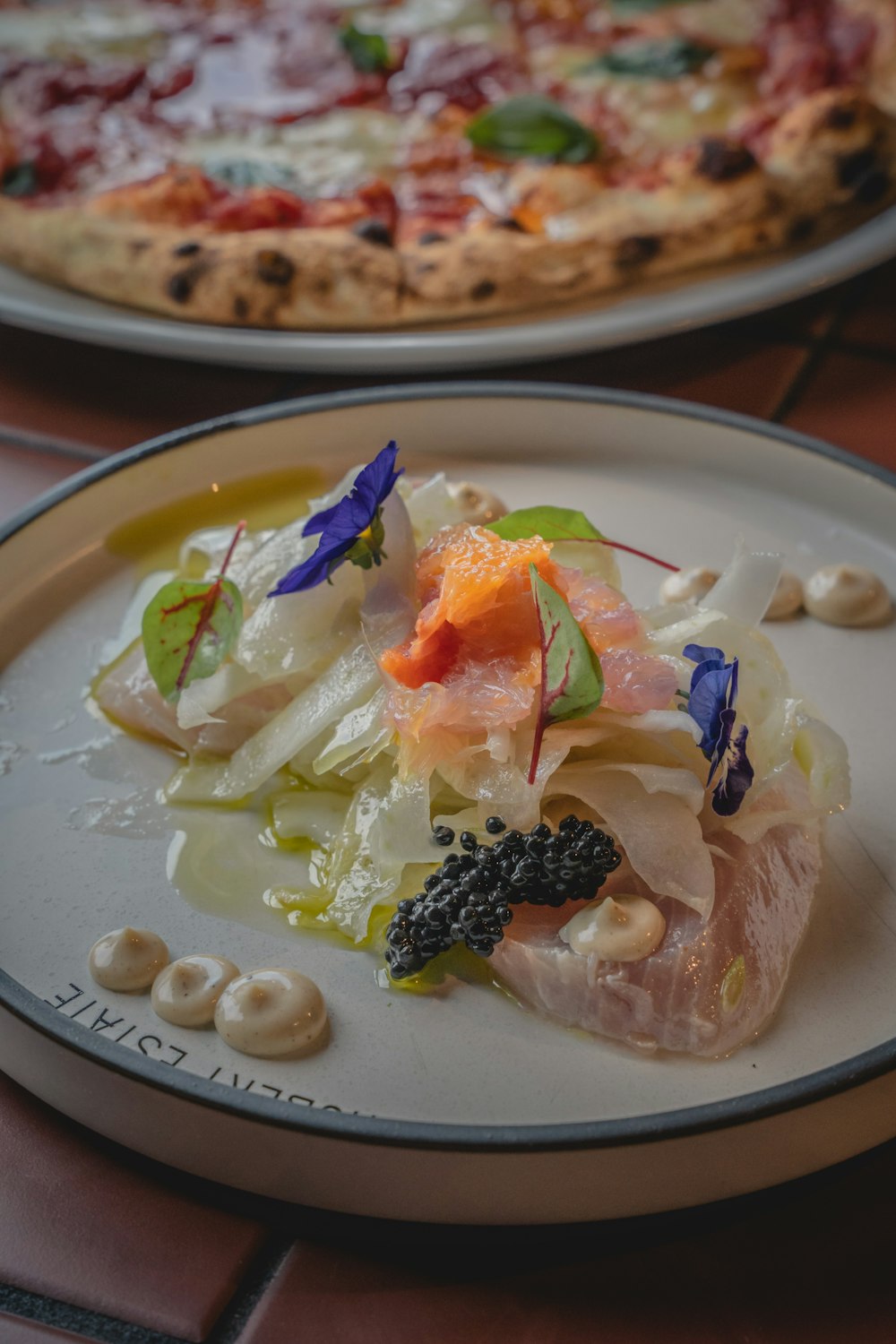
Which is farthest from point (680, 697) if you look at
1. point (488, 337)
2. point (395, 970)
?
point (488, 337)

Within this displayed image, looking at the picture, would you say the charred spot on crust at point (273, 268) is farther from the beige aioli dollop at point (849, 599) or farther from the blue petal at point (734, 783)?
the blue petal at point (734, 783)

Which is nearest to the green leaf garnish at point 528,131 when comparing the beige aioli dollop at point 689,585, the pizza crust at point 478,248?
the pizza crust at point 478,248

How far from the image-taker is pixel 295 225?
2.78 m

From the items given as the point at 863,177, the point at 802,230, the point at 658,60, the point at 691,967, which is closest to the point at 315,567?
the point at 691,967

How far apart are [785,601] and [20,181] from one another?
2.02m

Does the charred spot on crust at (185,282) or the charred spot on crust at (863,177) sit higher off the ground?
the charred spot on crust at (863,177)

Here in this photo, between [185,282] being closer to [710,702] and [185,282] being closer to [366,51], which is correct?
[366,51]

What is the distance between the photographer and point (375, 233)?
103 inches

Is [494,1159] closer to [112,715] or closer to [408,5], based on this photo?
[112,715]

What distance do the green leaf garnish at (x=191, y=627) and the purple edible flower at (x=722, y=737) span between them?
558 millimetres

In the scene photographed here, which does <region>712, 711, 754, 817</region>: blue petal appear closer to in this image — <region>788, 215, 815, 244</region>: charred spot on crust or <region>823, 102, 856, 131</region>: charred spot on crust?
<region>788, 215, 815, 244</region>: charred spot on crust

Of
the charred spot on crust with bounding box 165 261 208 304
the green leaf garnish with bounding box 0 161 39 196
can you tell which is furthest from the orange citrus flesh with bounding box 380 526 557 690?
the green leaf garnish with bounding box 0 161 39 196

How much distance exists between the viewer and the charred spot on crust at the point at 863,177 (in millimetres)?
2680

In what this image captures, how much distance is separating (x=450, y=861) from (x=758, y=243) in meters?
1.71
